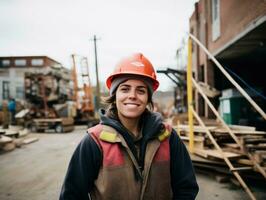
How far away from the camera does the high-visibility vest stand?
170 cm

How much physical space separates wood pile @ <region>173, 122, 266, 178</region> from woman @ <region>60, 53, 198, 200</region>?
234cm

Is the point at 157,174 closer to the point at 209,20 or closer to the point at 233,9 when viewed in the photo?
the point at 233,9

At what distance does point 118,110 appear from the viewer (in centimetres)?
199

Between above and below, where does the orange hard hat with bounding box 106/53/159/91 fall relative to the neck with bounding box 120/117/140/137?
above

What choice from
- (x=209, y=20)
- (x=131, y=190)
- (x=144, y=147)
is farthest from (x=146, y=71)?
A: (x=209, y=20)

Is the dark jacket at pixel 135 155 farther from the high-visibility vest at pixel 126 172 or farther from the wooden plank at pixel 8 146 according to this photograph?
the wooden plank at pixel 8 146

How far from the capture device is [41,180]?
554 centimetres

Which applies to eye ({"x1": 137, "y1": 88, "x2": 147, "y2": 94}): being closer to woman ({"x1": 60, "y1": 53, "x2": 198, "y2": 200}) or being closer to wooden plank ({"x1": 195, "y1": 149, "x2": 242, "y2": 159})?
woman ({"x1": 60, "y1": 53, "x2": 198, "y2": 200})

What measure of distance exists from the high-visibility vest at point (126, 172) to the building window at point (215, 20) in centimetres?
796

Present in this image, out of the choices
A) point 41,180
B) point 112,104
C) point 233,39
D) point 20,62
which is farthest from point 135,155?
point 20,62

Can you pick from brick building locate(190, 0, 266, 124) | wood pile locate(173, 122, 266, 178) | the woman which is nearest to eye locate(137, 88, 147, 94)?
the woman

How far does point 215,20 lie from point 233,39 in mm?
3210

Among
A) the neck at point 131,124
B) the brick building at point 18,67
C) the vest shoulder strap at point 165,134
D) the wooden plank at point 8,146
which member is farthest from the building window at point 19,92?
the vest shoulder strap at point 165,134

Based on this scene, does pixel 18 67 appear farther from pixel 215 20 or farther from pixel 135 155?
pixel 135 155
